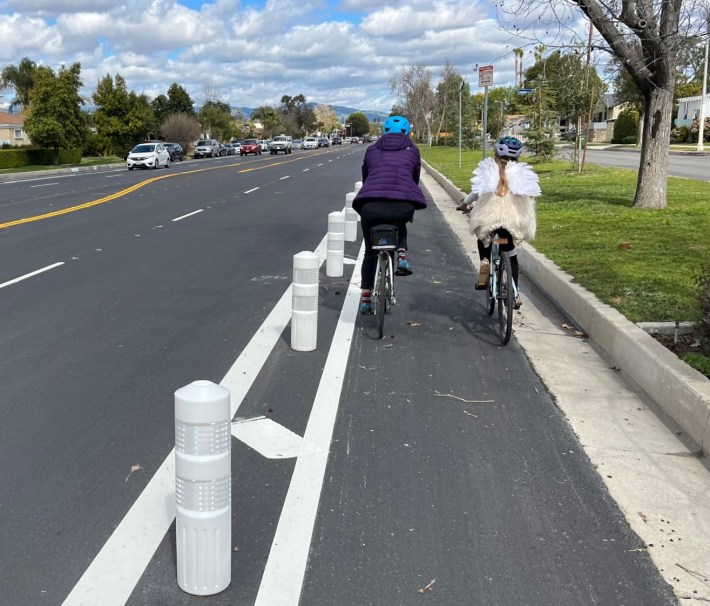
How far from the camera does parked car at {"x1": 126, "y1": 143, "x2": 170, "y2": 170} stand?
4100 centimetres

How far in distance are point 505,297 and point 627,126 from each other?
70498mm

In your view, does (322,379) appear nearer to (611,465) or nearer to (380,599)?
(611,465)

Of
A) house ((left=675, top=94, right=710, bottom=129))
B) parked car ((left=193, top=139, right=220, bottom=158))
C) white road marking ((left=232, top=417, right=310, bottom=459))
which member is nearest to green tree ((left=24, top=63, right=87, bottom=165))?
parked car ((left=193, top=139, right=220, bottom=158))

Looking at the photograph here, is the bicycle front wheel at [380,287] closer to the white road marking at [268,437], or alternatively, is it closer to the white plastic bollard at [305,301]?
the white plastic bollard at [305,301]

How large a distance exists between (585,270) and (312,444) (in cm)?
538

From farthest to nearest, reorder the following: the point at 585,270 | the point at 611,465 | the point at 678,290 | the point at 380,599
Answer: the point at 585,270 → the point at 678,290 → the point at 611,465 → the point at 380,599

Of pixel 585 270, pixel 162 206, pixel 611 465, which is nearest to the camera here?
pixel 611 465

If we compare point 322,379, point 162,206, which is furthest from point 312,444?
point 162,206

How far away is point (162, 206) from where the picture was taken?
19.0 meters

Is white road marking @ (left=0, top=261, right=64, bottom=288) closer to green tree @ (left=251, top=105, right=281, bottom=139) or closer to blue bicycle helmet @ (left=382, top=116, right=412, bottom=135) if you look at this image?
blue bicycle helmet @ (left=382, top=116, right=412, bottom=135)

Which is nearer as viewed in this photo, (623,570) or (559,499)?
(623,570)

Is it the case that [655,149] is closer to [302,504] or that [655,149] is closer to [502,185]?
[502,185]

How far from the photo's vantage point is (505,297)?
257 inches

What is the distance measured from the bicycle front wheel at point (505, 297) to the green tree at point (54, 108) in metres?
44.2
